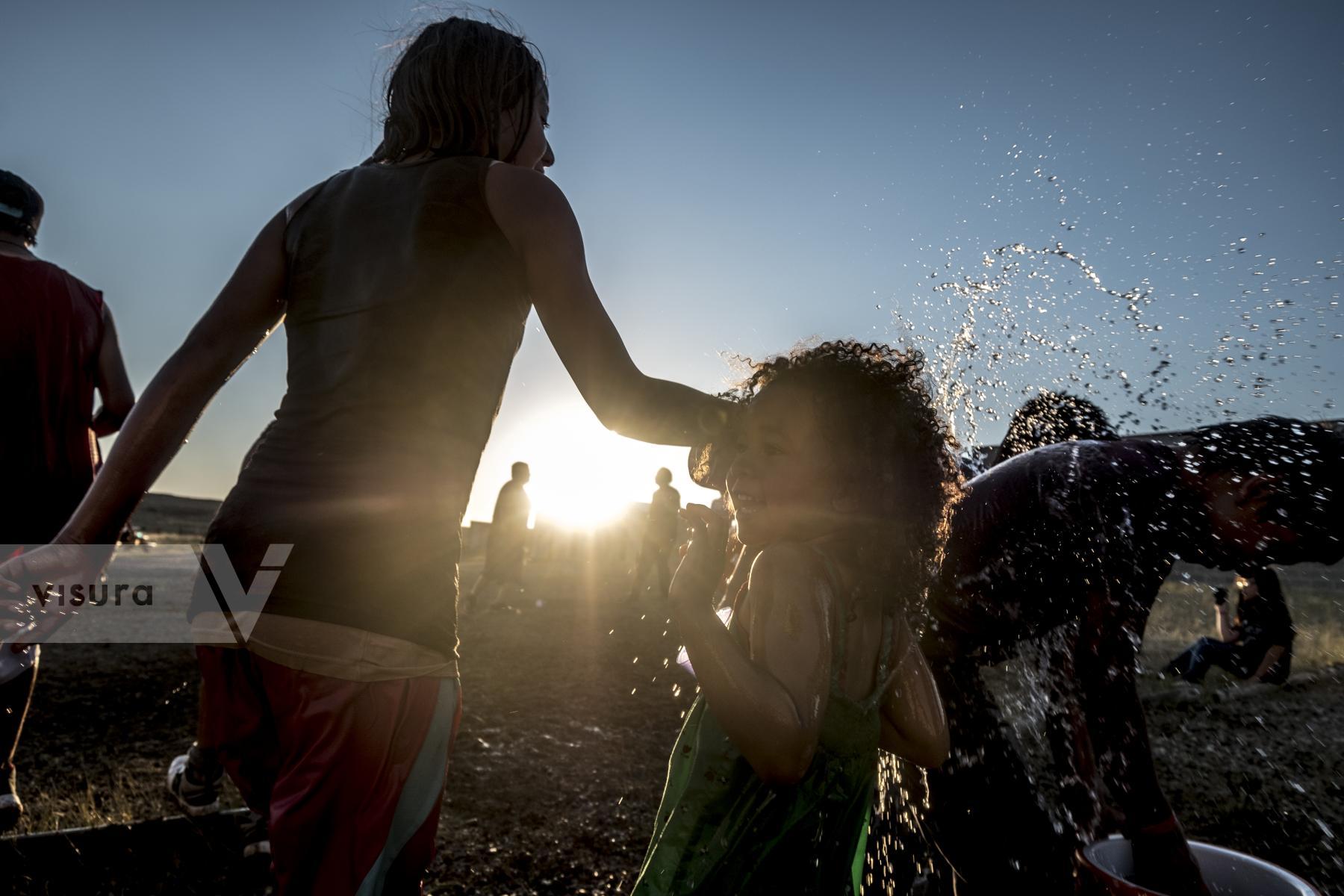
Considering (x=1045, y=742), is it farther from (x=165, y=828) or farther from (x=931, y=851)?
(x=165, y=828)

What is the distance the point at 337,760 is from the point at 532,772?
12.1 feet

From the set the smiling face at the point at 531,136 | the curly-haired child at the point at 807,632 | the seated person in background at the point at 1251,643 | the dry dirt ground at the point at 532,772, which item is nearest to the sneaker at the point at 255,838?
the dry dirt ground at the point at 532,772

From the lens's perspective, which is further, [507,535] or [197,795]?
[507,535]

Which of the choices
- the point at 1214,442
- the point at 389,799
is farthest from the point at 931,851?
the point at 389,799

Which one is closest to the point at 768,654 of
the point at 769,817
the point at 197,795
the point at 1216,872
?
the point at 769,817

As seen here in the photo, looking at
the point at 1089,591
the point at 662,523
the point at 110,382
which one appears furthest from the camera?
the point at 662,523

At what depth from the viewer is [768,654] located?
1.41 m

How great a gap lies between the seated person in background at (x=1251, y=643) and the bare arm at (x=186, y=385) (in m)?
7.25

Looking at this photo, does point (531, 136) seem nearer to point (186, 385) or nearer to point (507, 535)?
point (186, 385)

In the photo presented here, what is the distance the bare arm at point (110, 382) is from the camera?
313 cm

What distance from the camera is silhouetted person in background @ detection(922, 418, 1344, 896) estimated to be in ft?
8.04

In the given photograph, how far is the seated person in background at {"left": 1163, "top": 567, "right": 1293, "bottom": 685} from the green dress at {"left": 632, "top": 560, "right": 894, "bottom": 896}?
6179mm

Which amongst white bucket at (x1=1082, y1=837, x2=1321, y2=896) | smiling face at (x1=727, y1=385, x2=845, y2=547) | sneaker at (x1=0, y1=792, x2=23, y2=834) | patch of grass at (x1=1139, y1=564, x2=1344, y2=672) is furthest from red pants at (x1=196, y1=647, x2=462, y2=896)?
patch of grass at (x1=1139, y1=564, x2=1344, y2=672)

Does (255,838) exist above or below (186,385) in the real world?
below
